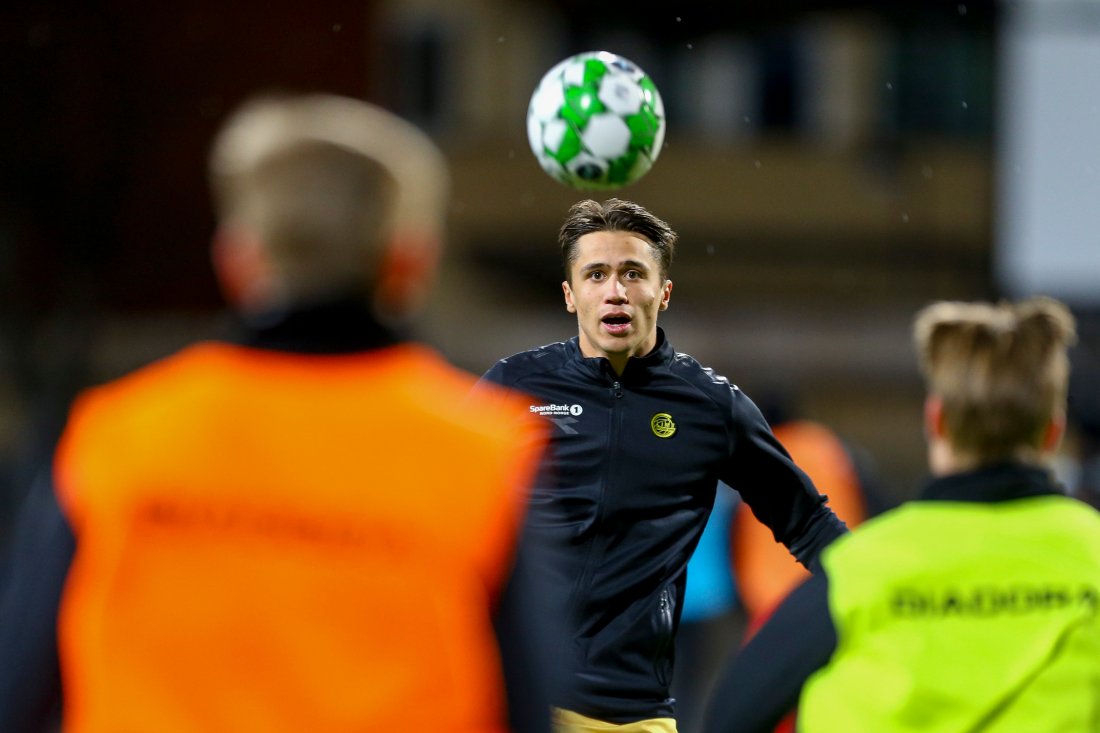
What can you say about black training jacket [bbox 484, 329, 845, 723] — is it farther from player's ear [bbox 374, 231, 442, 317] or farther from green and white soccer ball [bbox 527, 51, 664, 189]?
player's ear [bbox 374, 231, 442, 317]

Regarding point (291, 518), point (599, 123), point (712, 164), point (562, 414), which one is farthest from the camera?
point (712, 164)

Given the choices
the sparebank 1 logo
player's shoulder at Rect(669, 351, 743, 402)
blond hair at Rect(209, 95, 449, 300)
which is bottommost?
the sparebank 1 logo

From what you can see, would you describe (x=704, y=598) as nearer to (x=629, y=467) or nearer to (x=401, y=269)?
(x=629, y=467)

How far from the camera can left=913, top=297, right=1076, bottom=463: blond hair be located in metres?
2.74

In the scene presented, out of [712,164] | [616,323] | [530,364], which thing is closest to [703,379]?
[616,323]

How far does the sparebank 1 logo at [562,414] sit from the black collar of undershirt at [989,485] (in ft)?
4.54

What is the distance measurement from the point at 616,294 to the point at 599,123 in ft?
1.91

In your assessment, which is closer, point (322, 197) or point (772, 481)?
point (322, 197)

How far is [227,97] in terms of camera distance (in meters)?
23.2

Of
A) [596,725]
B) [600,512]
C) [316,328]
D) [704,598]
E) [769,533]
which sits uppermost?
[316,328]

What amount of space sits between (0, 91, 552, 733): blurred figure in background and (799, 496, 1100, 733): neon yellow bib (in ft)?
2.51

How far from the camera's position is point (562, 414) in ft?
13.3

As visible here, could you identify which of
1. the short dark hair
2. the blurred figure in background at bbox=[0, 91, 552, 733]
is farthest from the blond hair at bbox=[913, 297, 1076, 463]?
the short dark hair

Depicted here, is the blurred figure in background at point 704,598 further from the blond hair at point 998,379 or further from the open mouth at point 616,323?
the blond hair at point 998,379
